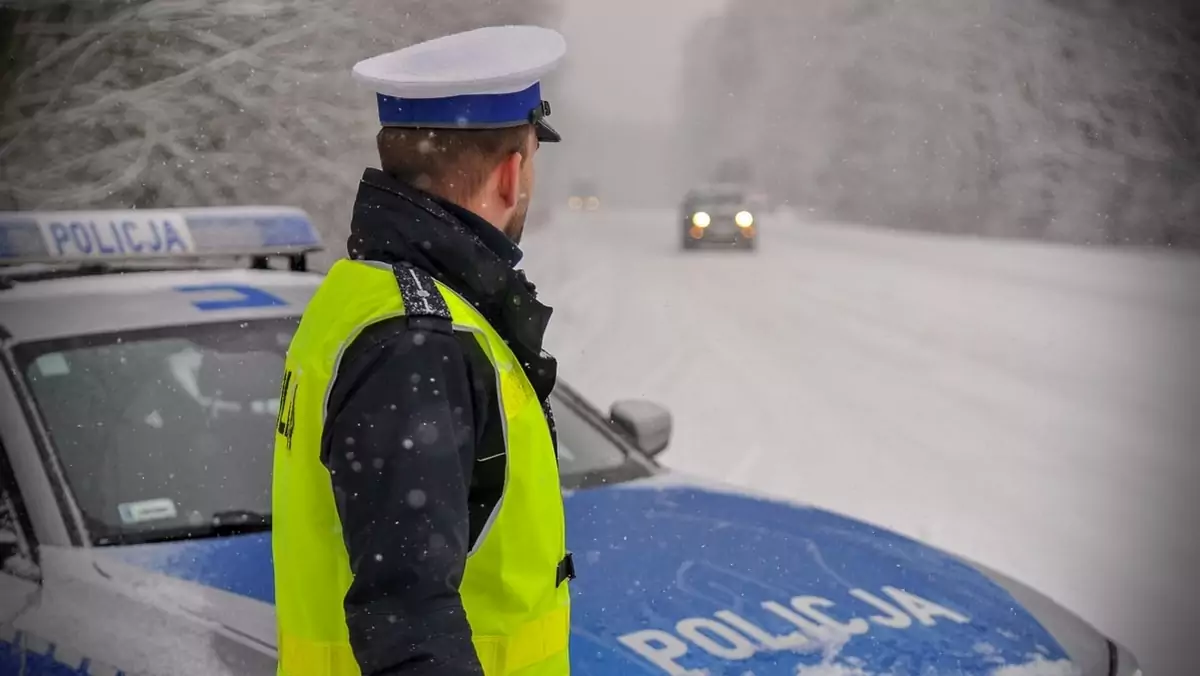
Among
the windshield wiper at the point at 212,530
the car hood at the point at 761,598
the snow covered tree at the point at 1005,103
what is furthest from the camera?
the snow covered tree at the point at 1005,103

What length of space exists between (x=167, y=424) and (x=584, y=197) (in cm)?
1156

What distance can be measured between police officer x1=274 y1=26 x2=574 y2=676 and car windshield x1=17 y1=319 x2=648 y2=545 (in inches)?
32.3

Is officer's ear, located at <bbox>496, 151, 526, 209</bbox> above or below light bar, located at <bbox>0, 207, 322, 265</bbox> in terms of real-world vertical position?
above

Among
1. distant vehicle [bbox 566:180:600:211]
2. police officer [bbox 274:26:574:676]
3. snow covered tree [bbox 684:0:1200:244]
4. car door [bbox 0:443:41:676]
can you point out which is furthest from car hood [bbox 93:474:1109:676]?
distant vehicle [bbox 566:180:600:211]

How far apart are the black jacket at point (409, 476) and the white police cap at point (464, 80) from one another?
0.72 ft

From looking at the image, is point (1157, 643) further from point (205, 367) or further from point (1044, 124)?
point (1044, 124)

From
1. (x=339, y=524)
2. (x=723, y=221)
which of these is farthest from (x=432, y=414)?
(x=723, y=221)

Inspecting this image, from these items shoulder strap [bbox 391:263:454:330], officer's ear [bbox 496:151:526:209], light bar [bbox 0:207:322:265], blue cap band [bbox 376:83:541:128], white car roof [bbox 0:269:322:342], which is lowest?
white car roof [bbox 0:269:322:342]

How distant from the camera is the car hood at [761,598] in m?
1.46

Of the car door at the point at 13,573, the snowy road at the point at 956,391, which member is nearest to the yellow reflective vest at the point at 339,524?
the car door at the point at 13,573

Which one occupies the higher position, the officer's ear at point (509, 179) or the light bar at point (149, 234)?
the officer's ear at point (509, 179)

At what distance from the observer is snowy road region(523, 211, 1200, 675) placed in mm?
4387

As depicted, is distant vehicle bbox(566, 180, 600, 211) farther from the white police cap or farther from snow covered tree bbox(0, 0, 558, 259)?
the white police cap

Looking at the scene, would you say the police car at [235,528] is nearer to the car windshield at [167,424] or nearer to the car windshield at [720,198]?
the car windshield at [167,424]
